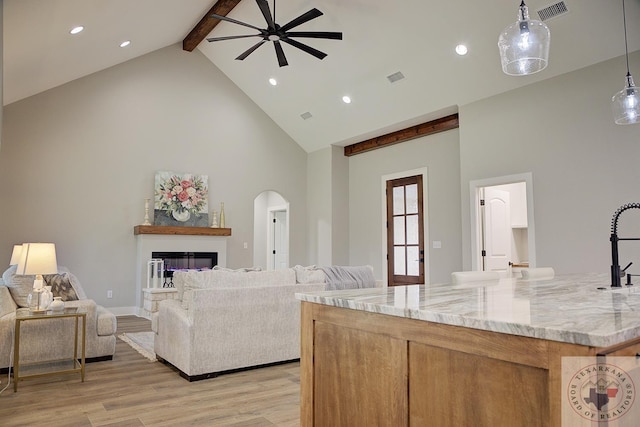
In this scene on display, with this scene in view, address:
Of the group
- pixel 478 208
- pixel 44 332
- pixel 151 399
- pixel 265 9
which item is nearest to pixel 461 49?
pixel 478 208

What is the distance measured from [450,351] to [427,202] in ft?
20.9

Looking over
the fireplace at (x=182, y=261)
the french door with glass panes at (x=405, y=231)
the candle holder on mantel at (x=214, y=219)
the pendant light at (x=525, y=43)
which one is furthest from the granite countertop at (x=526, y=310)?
the candle holder on mantel at (x=214, y=219)

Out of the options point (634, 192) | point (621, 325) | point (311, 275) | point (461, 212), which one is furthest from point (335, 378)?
point (461, 212)

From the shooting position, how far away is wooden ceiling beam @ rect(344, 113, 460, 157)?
23.2 feet

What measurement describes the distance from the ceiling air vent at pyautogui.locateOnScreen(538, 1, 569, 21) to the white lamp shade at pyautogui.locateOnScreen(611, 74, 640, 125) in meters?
1.91

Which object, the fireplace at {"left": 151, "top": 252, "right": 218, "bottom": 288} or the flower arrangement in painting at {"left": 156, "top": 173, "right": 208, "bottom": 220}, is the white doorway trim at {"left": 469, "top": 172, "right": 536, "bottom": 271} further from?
the flower arrangement in painting at {"left": 156, "top": 173, "right": 208, "bottom": 220}

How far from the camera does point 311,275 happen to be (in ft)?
→ 14.7

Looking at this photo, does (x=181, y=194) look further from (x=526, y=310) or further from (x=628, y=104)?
(x=526, y=310)

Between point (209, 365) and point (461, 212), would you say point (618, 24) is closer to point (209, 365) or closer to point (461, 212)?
point (461, 212)

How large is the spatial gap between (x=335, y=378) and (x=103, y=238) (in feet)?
22.0

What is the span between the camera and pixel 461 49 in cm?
570

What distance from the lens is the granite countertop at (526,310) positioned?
41.5 inches

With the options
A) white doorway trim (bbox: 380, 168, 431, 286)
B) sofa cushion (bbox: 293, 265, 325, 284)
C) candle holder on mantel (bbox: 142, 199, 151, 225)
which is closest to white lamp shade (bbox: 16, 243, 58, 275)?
sofa cushion (bbox: 293, 265, 325, 284)

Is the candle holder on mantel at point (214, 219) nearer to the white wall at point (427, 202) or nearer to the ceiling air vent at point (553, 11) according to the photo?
the white wall at point (427, 202)
